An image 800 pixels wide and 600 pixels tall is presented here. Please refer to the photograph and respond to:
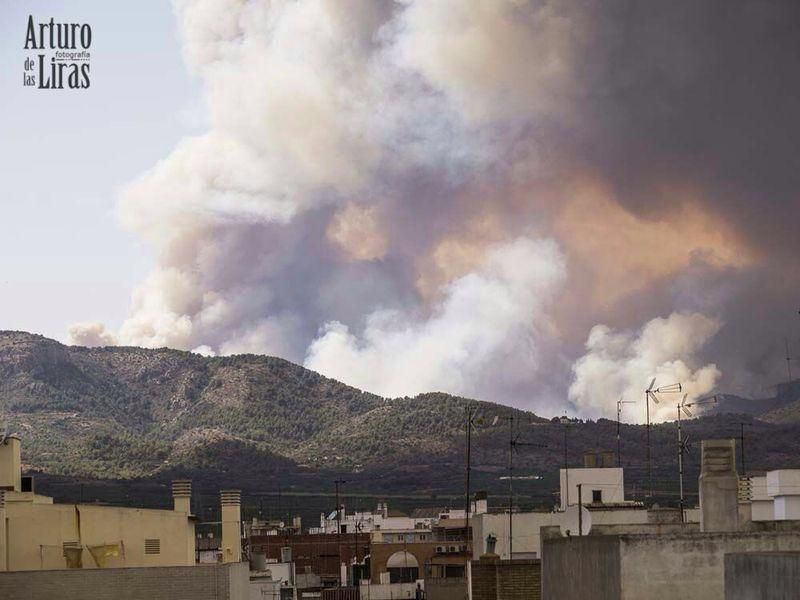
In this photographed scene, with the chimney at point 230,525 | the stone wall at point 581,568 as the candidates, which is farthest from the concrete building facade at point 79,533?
the stone wall at point 581,568

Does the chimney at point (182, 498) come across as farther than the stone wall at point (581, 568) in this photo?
Yes

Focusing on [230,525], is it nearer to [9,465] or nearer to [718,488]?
[9,465]

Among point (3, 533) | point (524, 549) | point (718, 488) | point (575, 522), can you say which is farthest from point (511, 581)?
point (524, 549)

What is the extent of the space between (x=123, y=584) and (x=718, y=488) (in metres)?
20.1

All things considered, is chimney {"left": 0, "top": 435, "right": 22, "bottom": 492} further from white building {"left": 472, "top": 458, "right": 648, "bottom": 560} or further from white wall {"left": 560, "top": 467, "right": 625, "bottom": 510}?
white wall {"left": 560, "top": 467, "right": 625, "bottom": 510}

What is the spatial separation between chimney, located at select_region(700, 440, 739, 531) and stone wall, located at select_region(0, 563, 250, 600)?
1911 cm

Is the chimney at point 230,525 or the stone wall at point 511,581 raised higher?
the chimney at point 230,525

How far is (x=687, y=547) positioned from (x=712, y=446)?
558cm

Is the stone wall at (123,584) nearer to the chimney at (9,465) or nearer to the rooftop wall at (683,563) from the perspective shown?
the chimney at (9,465)

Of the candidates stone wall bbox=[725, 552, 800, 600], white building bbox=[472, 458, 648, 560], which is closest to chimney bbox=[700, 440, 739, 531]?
stone wall bbox=[725, 552, 800, 600]

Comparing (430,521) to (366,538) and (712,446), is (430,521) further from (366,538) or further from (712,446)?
(712,446)

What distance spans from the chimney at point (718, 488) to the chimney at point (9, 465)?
90.6ft

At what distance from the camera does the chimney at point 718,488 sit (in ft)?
113

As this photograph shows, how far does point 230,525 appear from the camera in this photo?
7231cm
